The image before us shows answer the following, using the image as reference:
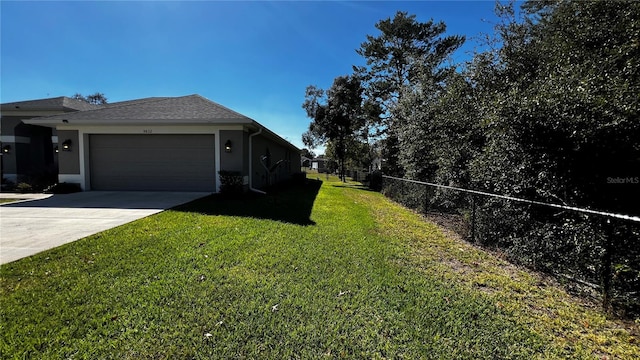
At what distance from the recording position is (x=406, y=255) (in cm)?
450

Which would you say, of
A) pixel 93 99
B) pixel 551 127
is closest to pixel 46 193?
pixel 551 127

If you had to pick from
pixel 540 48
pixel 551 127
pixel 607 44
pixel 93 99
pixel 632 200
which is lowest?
pixel 632 200

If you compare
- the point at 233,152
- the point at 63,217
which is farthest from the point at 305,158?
the point at 63,217

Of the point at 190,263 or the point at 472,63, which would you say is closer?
the point at 190,263

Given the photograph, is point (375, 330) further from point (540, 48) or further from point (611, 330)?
point (540, 48)

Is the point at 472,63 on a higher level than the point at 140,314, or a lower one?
higher

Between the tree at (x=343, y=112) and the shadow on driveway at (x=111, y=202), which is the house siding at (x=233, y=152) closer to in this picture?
the shadow on driveway at (x=111, y=202)

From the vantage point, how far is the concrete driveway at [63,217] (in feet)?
13.9

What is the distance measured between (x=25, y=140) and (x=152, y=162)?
363 inches

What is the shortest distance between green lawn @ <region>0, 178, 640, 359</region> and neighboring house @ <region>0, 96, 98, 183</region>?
13320 mm

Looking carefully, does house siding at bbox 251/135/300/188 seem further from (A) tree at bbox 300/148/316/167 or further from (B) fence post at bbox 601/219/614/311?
(A) tree at bbox 300/148/316/167

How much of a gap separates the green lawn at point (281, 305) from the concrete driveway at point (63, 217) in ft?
1.90

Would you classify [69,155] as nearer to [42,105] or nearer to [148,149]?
[148,149]

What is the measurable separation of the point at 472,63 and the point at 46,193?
14.5 metres
